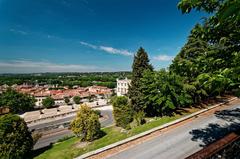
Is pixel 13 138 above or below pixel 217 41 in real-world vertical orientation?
below

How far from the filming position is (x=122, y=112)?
87.7 feet

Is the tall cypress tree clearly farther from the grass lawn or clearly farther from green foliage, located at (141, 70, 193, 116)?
the grass lawn

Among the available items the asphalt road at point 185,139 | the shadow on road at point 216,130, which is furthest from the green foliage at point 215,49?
the shadow on road at point 216,130

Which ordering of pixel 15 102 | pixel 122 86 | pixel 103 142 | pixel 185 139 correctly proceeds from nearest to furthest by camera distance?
pixel 185 139 → pixel 103 142 → pixel 15 102 → pixel 122 86

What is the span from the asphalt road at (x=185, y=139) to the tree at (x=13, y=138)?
1204 centimetres

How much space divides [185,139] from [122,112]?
1486cm

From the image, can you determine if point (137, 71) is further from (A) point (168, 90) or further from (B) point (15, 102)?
(B) point (15, 102)

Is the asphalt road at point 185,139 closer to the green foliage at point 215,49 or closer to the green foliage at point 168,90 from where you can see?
the green foliage at point 168,90

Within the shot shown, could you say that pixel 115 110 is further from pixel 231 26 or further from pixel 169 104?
pixel 231 26

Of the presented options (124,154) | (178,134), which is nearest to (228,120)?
(178,134)

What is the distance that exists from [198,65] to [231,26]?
1449 millimetres

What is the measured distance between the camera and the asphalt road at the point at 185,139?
36.0 feet

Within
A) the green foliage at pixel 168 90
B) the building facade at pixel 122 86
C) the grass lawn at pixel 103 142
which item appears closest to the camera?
the grass lawn at pixel 103 142

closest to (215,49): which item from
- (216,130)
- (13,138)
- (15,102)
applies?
(216,130)
